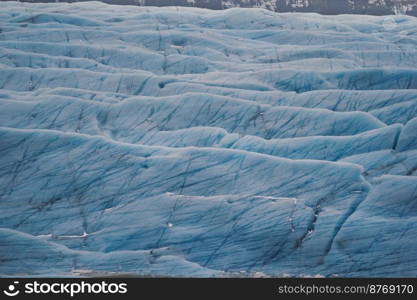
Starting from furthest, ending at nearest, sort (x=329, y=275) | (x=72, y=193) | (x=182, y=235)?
(x=72, y=193)
(x=182, y=235)
(x=329, y=275)

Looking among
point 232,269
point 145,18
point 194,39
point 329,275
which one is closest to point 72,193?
point 232,269

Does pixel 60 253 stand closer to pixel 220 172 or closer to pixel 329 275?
→ pixel 220 172

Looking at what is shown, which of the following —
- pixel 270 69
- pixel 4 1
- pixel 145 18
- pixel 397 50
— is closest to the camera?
pixel 270 69

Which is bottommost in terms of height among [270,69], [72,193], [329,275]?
[329,275]

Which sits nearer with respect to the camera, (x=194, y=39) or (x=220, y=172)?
(x=220, y=172)

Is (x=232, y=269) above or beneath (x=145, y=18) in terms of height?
beneath

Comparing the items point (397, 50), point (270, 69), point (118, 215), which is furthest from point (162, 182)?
point (397, 50)

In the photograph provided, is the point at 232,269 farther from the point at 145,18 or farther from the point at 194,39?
the point at 145,18
